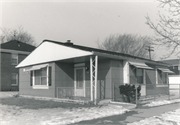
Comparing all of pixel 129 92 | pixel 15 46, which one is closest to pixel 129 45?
pixel 15 46

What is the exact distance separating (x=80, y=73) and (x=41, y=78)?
297cm

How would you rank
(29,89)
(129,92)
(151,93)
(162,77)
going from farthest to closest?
(162,77), (29,89), (151,93), (129,92)

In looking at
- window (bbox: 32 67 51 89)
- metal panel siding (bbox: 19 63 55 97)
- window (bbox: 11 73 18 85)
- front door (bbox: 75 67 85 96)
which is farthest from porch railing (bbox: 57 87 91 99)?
window (bbox: 11 73 18 85)

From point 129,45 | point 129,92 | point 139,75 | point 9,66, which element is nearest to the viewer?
point 129,92

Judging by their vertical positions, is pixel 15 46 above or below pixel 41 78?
above

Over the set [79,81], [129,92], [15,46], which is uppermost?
[15,46]

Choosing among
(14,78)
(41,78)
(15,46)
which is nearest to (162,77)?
(41,78)

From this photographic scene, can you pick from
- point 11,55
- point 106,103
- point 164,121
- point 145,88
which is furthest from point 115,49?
point 164,121

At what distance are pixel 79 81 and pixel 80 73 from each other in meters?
0.56

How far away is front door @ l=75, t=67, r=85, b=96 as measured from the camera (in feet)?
44.9

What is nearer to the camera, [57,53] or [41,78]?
[57,53]

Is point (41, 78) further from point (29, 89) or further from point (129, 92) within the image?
point (129, 92)

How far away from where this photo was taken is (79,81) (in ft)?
46.2

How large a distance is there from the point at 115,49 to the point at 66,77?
27.4 metres
